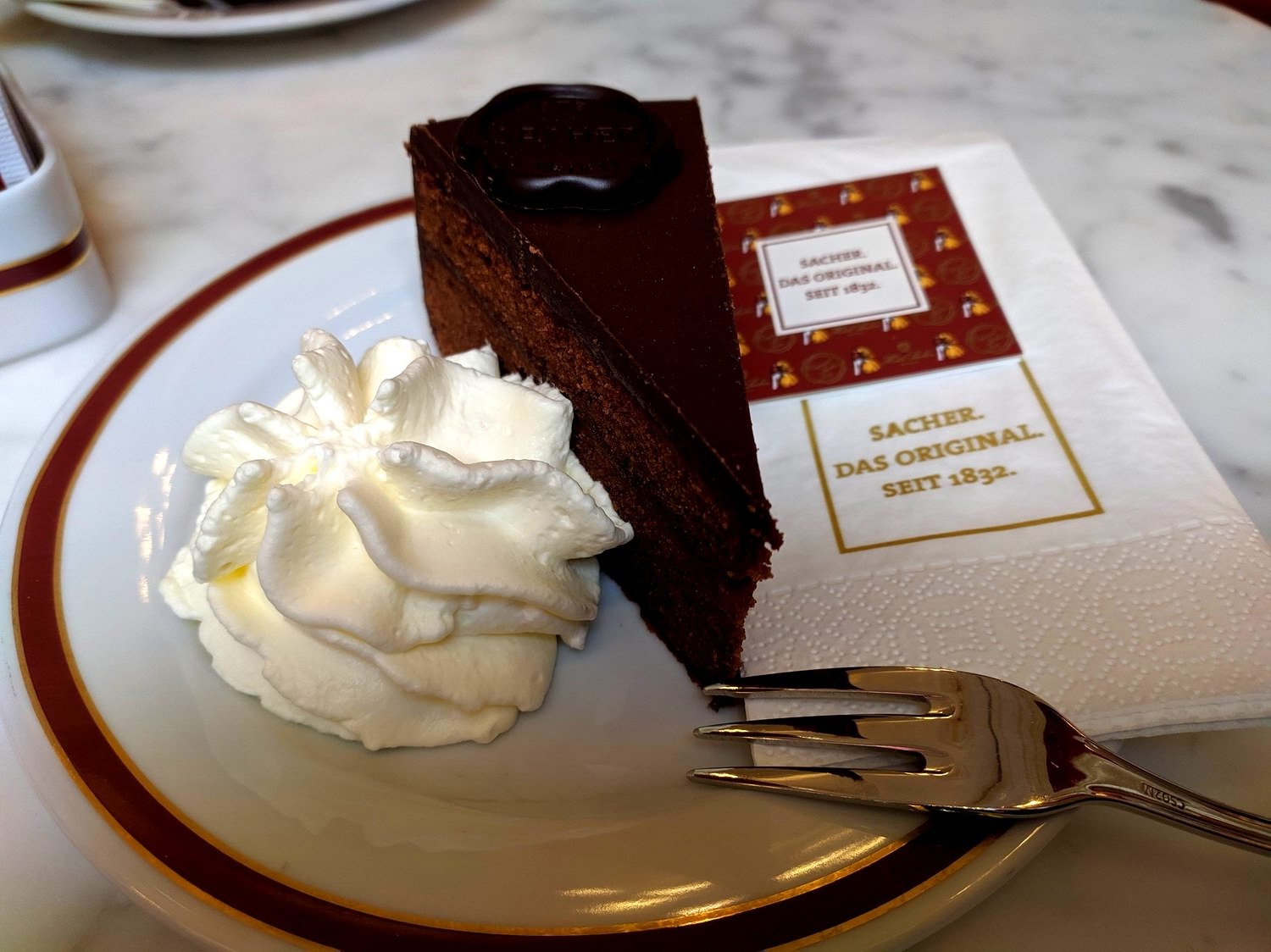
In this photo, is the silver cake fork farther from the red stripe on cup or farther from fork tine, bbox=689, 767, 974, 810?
the red stripe on cup

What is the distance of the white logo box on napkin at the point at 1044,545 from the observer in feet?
3.01

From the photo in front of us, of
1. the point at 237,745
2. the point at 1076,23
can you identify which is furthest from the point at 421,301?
the point at 1076,23

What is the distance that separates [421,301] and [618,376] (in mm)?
551

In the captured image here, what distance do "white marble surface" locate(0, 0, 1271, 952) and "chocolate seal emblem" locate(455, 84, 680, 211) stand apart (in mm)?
475

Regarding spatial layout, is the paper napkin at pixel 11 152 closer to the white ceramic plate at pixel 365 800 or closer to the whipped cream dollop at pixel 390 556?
the white ceramic plate at pixel 365 800

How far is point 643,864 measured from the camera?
81cm

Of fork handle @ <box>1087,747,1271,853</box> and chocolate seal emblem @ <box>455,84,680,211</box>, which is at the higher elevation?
chocolate seal emblem @ <box>455,84,680,211</box>

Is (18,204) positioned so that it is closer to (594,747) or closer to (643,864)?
(594,747)

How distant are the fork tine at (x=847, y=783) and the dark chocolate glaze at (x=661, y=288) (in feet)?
0.74

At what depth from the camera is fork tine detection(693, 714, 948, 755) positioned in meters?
0.84

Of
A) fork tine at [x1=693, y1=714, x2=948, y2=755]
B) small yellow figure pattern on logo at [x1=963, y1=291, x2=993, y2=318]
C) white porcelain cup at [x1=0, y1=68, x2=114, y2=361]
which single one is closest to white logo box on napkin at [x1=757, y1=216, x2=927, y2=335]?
small yellow figure pattern on logo at [x1=963, y1=291, x2=993, y2=318]

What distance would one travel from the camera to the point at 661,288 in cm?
102

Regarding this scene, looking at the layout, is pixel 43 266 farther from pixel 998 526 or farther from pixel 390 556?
pixel 998 526

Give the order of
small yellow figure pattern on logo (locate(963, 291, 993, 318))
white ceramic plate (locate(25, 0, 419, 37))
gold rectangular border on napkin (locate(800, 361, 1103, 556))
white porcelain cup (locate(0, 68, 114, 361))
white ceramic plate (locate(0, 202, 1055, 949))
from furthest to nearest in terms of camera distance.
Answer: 1. white ceramic plate (locate(25, 0, 419, 37))
2. small yellow figure pattern on logo (locate(963, 291, 993, 318))
3. white porcelain cup (locate(0, 68, 114, 361))
4. gold rectangular border on napkin (locate(800, 361, 1103, 556))
5. white ceramic plate (locate(0, 202, 1055, 949))
